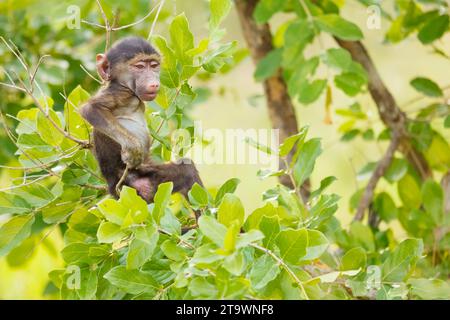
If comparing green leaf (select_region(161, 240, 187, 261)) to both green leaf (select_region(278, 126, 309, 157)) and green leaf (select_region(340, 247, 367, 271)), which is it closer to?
green leaf (select_region(278, 126, 309, 157))

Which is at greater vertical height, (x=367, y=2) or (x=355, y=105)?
(x=367, y=2)

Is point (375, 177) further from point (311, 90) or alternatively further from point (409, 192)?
point (311, 90)

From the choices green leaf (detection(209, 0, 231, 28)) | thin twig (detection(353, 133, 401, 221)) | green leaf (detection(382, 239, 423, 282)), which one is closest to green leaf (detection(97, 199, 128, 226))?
green leaf (detection(209, 0, 231, 28))

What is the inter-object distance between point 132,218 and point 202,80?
280cm

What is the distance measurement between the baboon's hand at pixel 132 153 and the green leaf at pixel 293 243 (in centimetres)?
64

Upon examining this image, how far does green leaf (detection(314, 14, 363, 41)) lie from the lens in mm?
3326

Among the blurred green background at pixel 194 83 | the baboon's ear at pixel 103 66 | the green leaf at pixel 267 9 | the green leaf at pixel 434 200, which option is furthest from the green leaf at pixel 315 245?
the green leaf at pixel 267 9

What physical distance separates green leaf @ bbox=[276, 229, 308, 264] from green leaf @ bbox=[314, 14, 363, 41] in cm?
150

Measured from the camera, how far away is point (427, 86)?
148 inches

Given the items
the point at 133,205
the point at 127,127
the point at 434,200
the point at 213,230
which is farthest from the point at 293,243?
the point at 434,200

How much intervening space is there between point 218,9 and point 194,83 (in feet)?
8.42
